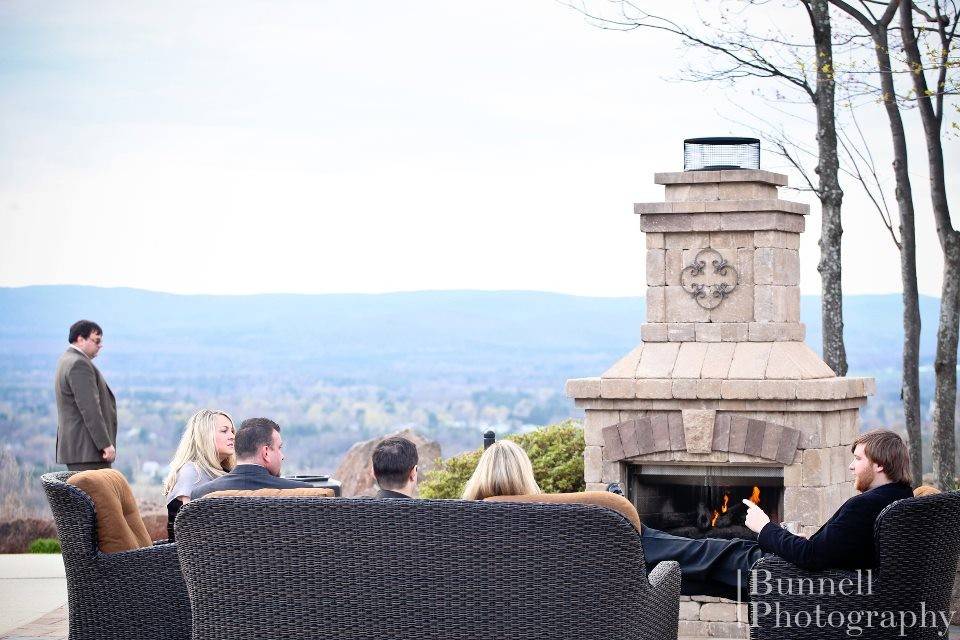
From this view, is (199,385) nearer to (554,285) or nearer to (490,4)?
(554,285)

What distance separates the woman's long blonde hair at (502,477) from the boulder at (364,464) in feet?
20.7

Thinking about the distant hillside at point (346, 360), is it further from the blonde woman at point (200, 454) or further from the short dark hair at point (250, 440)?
the short dark hair at point (250, 440)

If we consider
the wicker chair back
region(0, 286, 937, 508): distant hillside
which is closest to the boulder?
the wicker chair back

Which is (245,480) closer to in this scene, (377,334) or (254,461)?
(254,461)

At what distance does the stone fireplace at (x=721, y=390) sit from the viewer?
6812 mm

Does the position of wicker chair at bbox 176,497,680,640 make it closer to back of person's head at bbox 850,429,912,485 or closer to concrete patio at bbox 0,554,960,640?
back of person's head at bbox 850,429,912,485

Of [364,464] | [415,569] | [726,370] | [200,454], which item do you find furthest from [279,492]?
[364,464]

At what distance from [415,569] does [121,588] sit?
1.37m

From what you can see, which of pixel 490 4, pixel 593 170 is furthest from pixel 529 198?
pixel 490 4

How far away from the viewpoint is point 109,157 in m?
20.5

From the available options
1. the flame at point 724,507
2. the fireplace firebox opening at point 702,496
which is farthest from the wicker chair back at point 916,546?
the flame at point 724,507

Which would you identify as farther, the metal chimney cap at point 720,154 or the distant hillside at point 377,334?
the distant hillside at point 377,334

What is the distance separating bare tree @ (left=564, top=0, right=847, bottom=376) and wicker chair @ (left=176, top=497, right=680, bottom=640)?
5.99 metres

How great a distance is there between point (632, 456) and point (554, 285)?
15.2m
